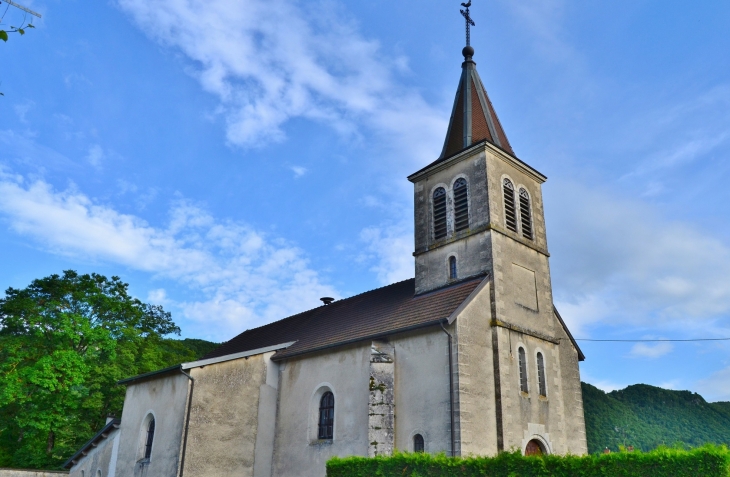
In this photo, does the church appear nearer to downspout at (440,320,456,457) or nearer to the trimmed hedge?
downspout at (440,320,456,457)

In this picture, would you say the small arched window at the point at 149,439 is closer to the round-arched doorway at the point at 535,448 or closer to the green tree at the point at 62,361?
the green tree at the point at 62,361

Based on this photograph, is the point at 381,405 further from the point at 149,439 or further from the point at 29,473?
the point at 29,473

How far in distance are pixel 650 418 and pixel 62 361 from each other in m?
30.1

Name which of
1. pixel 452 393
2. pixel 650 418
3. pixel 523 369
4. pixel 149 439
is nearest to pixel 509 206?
pixel 523 369

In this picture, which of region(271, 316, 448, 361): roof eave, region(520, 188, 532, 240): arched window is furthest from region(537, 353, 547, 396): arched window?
region(520, 188, 532, 240): arched window

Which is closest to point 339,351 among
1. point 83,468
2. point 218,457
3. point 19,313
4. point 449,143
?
point 218,457

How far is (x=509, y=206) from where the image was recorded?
21.2 m

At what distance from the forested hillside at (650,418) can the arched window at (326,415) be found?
1585 cm

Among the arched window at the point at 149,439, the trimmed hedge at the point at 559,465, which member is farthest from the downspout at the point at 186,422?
the trimmed hedge at the point at 559,465

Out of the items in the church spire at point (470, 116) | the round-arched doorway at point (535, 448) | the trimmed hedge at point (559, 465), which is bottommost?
the trimmed hedge at point (559, 465)

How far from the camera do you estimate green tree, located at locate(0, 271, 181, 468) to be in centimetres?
2606

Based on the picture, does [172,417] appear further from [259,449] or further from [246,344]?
[246,344]

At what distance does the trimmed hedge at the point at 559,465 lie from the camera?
31.1ft

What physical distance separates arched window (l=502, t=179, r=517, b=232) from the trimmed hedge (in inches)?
409
